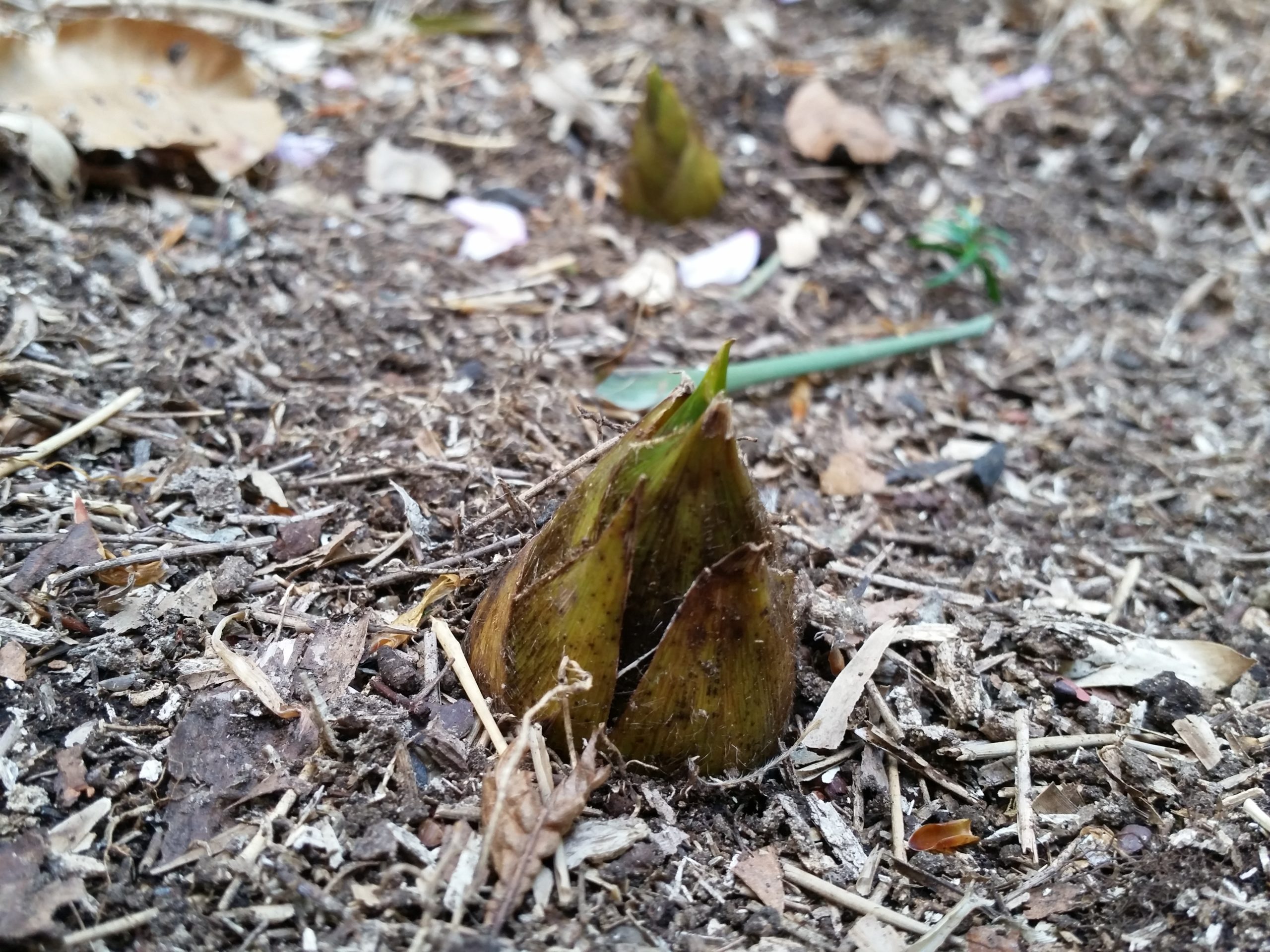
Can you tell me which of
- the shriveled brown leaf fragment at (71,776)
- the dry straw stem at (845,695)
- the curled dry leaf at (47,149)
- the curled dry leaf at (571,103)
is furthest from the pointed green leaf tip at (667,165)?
the shriveled brown leaf fragment at (71,776)

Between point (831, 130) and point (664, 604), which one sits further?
point (831, 130)

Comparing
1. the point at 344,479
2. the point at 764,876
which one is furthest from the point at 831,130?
the point at 764,876

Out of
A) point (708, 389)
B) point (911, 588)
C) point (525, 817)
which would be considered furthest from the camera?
point (911, 588)

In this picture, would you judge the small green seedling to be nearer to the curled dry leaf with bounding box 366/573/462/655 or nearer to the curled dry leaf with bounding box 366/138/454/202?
the curled dry leaf with bounding box 366/138/454/202

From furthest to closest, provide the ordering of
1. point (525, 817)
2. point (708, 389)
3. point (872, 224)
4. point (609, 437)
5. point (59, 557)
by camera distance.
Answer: point (872, 224) → point (609, 437) → point (59, 557) → point (525, 817) → point (708, 389)

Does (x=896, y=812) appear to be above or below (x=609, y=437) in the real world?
below

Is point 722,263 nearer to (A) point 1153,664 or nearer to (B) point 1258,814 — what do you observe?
(A) point 1153,664
